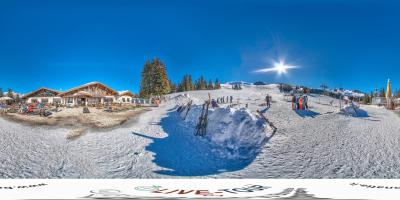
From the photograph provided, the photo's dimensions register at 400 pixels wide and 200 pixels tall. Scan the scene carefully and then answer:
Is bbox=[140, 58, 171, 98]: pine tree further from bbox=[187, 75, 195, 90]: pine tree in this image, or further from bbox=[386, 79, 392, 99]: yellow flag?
bbox=[386, 79, 392, 99]: yellow flag

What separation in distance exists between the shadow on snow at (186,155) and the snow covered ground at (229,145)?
0.7 inches

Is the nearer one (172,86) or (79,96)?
(79,96)

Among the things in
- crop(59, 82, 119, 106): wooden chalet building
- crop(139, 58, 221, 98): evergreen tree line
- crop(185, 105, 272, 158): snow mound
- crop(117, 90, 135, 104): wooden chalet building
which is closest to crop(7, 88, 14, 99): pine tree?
crop(59, 82, 119, 106): wooden chalet building

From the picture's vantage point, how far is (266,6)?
21.5 feet

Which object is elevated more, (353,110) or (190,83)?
(190,83)

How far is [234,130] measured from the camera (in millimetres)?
6141

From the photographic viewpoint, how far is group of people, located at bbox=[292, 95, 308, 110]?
634 cm

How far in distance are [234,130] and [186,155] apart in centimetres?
106

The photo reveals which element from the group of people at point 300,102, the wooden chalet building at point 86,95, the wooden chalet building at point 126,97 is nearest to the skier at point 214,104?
Answer: the group of people at point 300,102

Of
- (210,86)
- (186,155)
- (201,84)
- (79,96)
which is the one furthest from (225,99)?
(79,96)

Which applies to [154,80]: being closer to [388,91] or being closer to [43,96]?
[43,96]

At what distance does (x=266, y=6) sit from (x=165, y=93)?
2.83m

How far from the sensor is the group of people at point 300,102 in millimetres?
6336

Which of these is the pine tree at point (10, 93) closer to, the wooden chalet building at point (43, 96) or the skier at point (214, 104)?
the wooden chalet building at point (43, 96)
